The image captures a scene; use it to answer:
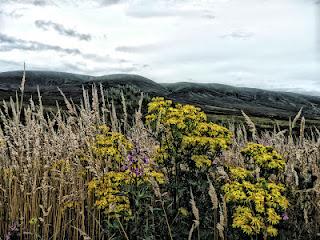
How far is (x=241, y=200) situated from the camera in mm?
3652

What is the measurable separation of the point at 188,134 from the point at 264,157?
33.7 inches

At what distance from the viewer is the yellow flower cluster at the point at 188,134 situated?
14.2ft

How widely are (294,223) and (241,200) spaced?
129 cm

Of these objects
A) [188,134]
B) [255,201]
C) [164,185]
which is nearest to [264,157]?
[255,201]

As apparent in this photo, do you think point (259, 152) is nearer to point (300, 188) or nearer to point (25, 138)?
point (300, 188)

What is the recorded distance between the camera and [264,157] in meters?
4.04

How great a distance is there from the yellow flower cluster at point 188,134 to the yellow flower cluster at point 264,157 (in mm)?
296

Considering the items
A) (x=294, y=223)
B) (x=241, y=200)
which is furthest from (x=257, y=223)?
(x=294, y=223)

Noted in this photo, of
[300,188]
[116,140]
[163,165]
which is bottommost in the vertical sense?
[300,188]

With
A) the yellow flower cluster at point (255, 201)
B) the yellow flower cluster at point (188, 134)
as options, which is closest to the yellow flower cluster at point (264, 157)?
the yellow flower cluster at point (255, 201)

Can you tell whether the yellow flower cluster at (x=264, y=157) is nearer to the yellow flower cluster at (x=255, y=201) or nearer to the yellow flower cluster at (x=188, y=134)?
the yellow flower cluster at (x=255, y=201)

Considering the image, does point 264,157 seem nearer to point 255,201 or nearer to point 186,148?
point 255,201

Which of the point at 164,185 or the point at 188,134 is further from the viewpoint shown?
the point at 164,185

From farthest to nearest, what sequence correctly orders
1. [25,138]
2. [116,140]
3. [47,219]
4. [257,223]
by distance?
[25,138] → [47,219] → [116,140] → [257,223]
